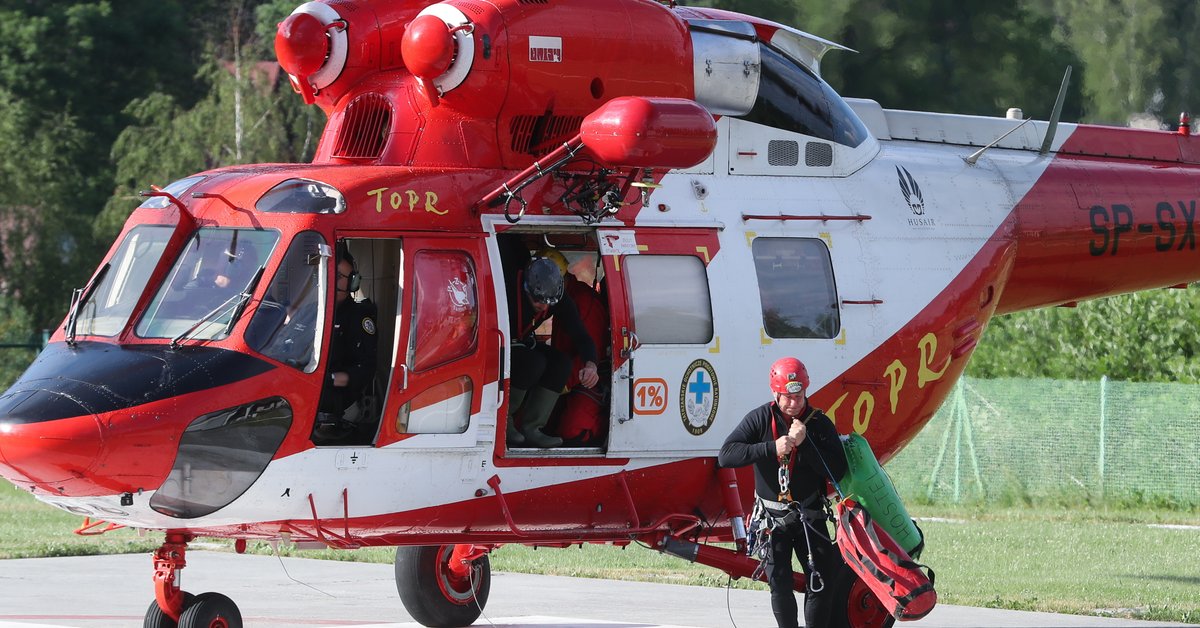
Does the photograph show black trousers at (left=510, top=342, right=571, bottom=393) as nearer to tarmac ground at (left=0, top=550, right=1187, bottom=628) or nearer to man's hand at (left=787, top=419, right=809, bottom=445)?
man's hand at (left=787, top=419, right=809, bottom=445)

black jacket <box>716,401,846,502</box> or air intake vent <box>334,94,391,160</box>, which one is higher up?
air intake vent <box>334,94,391,160</box>

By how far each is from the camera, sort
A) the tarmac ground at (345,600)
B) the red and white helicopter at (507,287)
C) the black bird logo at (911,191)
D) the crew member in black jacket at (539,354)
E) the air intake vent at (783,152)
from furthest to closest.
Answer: the tarmac ground at (345,600) → the black bird logo at (911,191) → the air intake vent at (783,152) → the crew member in black jacket at (539,354) → the red and white helicopter at (507,287)

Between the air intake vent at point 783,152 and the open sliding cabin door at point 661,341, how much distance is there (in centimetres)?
84

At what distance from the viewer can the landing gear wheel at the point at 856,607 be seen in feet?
31.8

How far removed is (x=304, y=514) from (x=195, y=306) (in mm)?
1198

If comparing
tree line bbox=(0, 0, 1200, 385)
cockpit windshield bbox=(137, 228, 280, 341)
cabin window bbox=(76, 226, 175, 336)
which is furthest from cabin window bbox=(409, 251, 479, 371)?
tree line bbox=(0, 0, 1200, 385)

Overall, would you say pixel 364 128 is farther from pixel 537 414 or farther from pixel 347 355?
pixel 537 414

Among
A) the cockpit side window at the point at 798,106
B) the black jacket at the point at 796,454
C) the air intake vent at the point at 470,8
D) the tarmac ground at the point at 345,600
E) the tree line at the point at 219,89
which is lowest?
the tarmac ground at the point at 345,600

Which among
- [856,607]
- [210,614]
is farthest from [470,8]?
[856,607]

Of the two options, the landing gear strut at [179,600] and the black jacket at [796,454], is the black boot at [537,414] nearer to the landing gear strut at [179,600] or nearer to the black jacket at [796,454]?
the black jacket at [796,454]

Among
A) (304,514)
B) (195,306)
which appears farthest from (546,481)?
(195,306)

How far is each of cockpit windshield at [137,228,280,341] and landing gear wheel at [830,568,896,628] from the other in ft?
12.4

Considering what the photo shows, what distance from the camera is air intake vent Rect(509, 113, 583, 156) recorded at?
959cm

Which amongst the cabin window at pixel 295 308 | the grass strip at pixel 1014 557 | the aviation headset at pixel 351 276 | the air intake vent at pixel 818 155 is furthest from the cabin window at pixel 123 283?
the grass strip at pixel 1014 557
